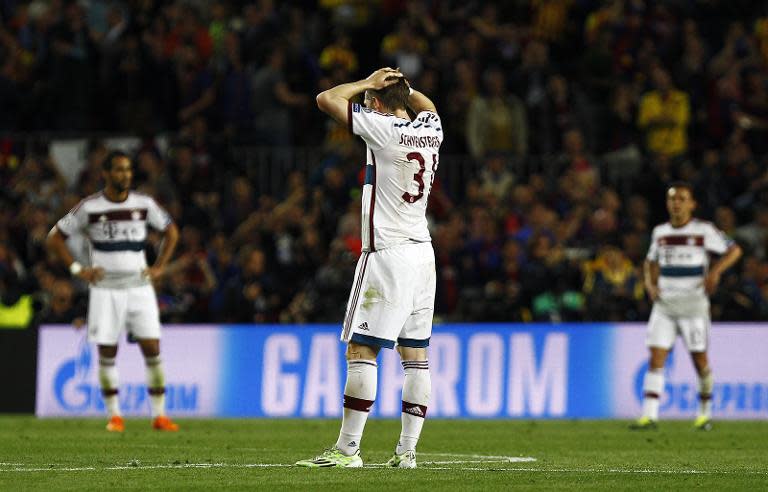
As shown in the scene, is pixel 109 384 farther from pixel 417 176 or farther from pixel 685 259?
pixel 417 176

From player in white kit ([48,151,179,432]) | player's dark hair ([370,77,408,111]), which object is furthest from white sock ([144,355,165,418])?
player's dark hair ([370,77,408,111])

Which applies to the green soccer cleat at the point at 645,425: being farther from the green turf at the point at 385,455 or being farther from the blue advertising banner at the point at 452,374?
the blue advertising banner at the point at 452,374

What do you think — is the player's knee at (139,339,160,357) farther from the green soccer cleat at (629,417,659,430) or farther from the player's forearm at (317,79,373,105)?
the player's forearm at (317,79,373,105)

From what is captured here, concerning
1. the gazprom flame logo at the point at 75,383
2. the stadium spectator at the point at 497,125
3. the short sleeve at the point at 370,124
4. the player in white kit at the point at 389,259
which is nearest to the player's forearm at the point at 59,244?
the gazprom flame logo at the point at 75,383

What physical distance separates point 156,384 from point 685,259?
19.7ft

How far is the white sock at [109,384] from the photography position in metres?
16.9

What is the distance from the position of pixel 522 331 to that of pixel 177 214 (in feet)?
17.8

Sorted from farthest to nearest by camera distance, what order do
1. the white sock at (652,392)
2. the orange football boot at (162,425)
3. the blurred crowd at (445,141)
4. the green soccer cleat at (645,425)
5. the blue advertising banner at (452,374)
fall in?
the blurred crowd at (445,141)
the blue advertising banner at (452,374)
the white sock at (652,392)
the green soccer cleat at (645,425)
the orange football boot at (162,425)

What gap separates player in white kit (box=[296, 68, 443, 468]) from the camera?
11.1 m

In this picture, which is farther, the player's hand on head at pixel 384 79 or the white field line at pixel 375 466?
the white field line at pixel 375 466

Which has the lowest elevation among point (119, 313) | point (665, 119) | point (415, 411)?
point (415, 411)

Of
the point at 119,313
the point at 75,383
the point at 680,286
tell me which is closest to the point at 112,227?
the point at 119,313

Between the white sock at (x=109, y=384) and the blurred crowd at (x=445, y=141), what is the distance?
4.11 meters

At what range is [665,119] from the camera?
2370 cm
